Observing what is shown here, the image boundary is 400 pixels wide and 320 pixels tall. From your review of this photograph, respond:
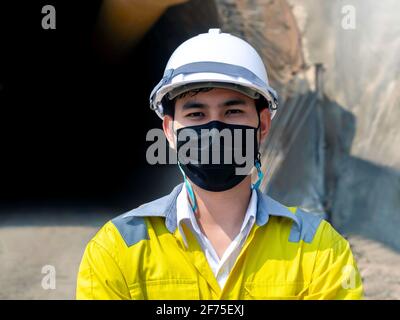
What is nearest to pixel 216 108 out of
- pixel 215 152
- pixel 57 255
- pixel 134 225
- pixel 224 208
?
pixel 215 152

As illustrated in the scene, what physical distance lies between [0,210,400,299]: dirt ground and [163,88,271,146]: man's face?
2285mm

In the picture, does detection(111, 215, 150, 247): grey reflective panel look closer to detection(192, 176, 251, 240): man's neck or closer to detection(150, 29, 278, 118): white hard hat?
detection(192, 176, 251, 240): man's neck

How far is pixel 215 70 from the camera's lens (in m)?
1.96

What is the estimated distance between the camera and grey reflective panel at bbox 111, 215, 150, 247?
1839mm

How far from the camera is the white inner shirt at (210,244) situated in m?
1.87

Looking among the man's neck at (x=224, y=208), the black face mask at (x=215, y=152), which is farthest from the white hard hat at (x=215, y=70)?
the man's neck at (x=224, y=208)

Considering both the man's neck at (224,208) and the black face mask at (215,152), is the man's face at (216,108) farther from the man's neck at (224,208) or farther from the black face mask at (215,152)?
the man's neck at (224,208)

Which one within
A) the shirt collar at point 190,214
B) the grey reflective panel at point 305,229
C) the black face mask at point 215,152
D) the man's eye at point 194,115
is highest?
the man's eye at point 194,115

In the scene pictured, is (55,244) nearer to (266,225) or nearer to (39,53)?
(39,53)

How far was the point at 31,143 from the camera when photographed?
759 cm

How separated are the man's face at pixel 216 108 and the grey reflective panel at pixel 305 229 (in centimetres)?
34

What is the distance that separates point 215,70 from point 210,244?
0.52 metres

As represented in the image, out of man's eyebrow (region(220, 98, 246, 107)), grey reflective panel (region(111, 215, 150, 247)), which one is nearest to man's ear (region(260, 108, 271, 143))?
man's eyebrow (region(220, 98, 246, 107))
